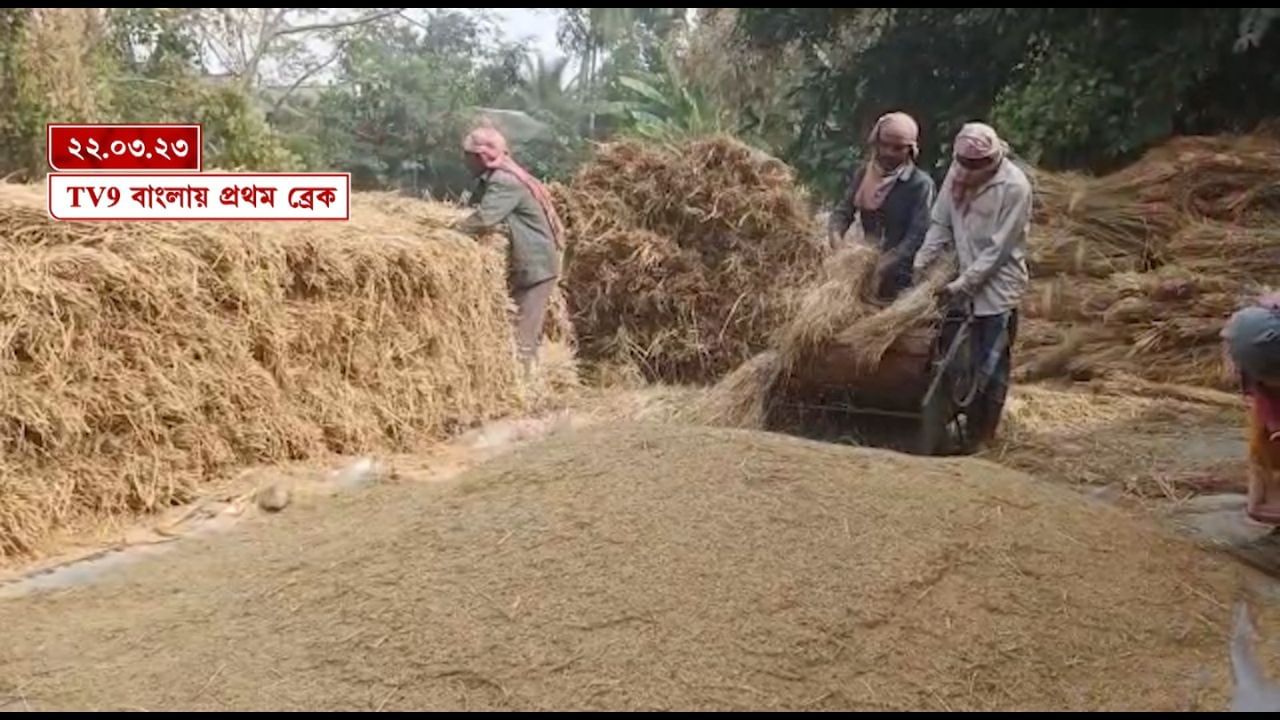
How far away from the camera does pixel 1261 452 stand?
3.70 meters

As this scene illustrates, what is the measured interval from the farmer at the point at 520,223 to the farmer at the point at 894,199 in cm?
191

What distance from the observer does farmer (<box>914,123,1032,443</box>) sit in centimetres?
496

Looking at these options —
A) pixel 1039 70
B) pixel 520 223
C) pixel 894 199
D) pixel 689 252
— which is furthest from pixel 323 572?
pixel 689 252

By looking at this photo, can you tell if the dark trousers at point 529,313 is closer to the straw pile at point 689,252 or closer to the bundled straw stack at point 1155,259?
the straw pile at point 689,252

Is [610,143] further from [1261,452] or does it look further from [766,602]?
[766,602]

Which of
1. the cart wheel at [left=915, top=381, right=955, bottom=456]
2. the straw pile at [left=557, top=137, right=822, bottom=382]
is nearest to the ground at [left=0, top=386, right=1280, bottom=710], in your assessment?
the cart wheel at [left=915, top=381, right=955, bottom=456]

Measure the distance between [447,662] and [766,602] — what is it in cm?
71

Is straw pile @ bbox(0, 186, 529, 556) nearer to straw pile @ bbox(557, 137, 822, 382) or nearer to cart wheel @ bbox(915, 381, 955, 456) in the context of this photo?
straw pile @ bbox(557, 137, 822, 382)

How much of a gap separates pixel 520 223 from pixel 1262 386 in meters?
4.14

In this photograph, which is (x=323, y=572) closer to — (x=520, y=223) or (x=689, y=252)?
(x=520, y=223)

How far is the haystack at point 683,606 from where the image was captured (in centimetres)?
255

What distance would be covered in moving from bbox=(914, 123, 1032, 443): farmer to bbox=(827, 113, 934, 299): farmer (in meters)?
0.33

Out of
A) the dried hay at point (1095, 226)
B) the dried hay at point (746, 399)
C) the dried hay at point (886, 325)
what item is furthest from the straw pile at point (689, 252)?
the dried hay at point (886, 325)

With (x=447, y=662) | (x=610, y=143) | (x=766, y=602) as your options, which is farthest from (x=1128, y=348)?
(x=447, y=662)
